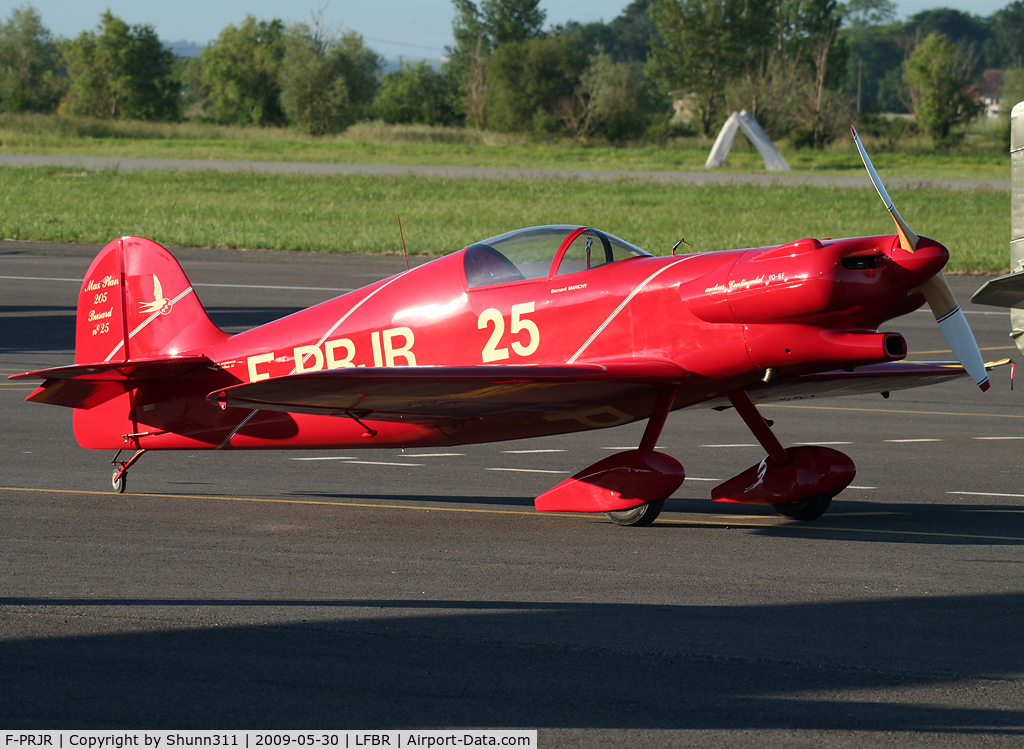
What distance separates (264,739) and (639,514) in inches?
180

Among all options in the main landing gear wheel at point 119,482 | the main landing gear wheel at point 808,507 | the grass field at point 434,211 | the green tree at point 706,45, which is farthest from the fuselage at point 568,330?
the green tree at point 706,45

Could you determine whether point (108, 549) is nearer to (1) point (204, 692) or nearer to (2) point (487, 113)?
(1) point (204, 692)

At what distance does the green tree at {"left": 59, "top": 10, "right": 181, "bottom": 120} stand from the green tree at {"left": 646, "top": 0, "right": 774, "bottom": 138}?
4136 centimetres

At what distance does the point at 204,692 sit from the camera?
17.2ft

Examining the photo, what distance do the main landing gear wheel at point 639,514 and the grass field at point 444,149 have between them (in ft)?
156

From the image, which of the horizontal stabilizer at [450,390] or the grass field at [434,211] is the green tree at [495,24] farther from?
the horizontal stabilizer at [450,390]

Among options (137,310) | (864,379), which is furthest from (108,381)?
(864,379)

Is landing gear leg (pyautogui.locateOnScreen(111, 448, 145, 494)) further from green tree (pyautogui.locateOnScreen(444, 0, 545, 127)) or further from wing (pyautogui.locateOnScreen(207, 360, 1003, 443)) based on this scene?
green tree (pyautogui.locateOnScreen(444, 0, 545, 127))

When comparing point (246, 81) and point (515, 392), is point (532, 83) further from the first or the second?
point (515, 392)

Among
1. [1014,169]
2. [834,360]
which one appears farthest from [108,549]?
[1014,169]

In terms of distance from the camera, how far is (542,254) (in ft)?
30.0

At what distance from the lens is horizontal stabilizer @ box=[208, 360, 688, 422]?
25.4 feet

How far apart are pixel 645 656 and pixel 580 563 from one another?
199cm

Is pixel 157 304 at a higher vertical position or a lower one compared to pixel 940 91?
lower
